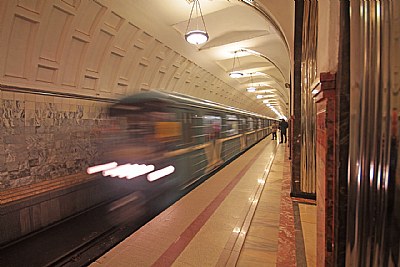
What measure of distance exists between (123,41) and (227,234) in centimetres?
627

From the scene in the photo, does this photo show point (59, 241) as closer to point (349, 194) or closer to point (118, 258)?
point (118, 258)

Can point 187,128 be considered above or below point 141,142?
above

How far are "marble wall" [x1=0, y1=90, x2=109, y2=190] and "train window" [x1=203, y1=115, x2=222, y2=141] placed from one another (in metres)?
3.32

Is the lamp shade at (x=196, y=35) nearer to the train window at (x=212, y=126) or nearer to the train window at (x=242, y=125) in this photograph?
the train window at (x=212, y=126)

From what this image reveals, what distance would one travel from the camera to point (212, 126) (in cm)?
740

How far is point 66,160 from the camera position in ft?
20.8

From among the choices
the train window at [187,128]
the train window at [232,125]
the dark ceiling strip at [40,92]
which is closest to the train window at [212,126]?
the train window at [187,128]

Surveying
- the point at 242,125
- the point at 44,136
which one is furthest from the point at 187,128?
the point at 242,125

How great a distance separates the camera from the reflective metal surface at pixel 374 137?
1.08 metres

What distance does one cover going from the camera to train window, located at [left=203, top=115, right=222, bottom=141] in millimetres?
6880

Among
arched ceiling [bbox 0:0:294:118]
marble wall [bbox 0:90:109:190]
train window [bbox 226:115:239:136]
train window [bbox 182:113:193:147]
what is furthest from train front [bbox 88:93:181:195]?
train window [bbox 226:115:239:136]

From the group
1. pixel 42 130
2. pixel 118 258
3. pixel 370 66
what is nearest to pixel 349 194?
pixel 370 66

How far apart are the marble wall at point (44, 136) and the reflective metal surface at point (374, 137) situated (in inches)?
234

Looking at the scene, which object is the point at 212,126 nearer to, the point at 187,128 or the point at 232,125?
the point at 187,128
